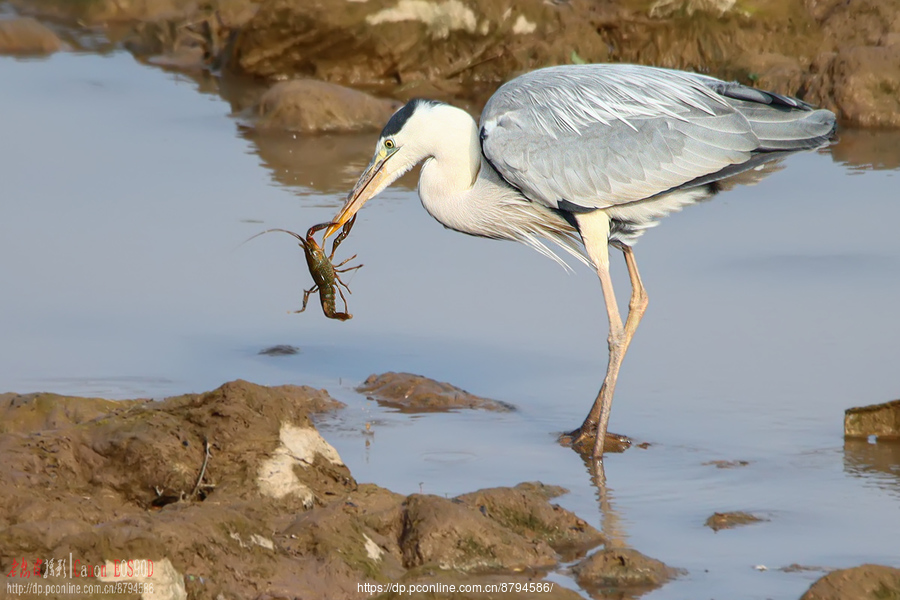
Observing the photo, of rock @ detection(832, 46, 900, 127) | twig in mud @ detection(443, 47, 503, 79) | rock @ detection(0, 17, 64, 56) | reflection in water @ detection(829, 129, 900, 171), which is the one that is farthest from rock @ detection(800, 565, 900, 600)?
rock @ detection(0, 17, 64, 56)

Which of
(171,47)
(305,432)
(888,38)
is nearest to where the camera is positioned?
(305,432)

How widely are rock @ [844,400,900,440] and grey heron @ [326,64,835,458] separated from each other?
1.14m

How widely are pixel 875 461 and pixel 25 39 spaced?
13.3 metres

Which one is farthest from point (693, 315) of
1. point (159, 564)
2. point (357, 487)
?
point (159, 564)

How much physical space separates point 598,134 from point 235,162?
205 inches

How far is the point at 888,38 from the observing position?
13.0m

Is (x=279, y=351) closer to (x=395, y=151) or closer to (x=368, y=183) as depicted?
(x=368, y=183)

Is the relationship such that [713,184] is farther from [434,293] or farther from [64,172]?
[64,172]

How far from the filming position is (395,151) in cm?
718

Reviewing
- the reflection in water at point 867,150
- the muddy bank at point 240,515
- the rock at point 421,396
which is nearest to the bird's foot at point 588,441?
the rock at point 421,396

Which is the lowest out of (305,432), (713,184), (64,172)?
(64,172)

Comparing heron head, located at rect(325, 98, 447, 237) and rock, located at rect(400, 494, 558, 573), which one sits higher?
heron head, located at rect(325, 98, 447, 237)

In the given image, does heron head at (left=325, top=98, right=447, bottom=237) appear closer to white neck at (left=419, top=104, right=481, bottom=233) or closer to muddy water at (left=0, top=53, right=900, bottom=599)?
white neck at (left=419, top=104, right=481, bottom=233)

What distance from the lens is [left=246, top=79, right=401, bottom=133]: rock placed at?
12430 millimetres
